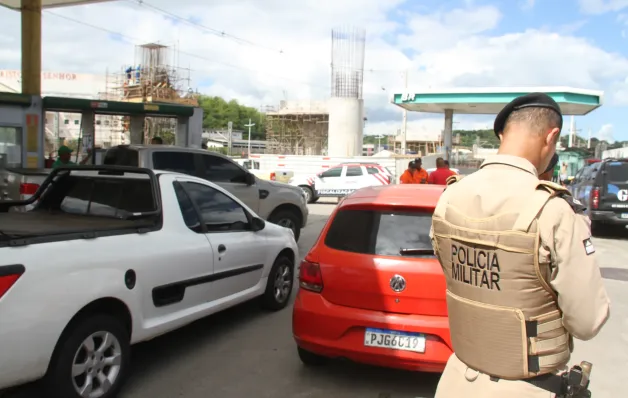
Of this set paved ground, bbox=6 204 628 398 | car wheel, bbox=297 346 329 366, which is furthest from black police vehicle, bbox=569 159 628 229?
car wheel, bbox=297 346 329 366

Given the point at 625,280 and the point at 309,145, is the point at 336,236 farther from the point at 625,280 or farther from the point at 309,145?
the point at 309,145

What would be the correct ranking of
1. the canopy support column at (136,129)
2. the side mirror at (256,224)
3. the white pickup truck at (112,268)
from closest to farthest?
the white pickup truck at (112,268)
the side mirror at (256,224)
the canopy support column at (136,129)

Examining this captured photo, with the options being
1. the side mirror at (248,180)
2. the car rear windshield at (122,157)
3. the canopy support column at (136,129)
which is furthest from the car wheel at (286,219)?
the canopy support column at (136,129)

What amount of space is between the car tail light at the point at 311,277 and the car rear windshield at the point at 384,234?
0.23m

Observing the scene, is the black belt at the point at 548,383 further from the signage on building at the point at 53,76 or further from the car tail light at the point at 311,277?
the signage on building at the point at 53,76

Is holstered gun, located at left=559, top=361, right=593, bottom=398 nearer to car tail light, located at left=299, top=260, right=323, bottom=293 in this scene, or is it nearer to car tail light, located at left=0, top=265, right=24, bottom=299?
car tail light, located at left=299, top=260, right=323, bottom=293

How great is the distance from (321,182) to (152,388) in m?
17.8

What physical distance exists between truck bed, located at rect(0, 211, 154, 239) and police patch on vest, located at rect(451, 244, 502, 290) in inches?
109

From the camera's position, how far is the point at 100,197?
16.0 ft

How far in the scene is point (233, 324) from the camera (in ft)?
18.7

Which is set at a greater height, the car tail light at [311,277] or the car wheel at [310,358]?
the car tail light at [311,277]

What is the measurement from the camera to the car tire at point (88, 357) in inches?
130

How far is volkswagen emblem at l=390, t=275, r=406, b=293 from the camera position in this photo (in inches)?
151

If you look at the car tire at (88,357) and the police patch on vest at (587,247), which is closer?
the police patch on vest at (587,247)
